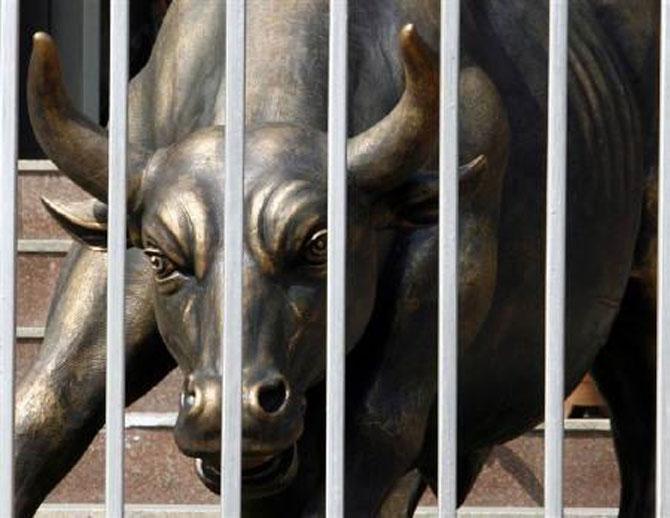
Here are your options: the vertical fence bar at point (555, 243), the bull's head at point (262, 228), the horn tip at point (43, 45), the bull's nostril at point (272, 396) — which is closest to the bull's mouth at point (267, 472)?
the bull's head at point (262, 228)

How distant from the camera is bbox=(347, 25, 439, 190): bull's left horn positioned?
16.4 feet

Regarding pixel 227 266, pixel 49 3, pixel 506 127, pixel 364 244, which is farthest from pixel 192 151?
pixel 49 3

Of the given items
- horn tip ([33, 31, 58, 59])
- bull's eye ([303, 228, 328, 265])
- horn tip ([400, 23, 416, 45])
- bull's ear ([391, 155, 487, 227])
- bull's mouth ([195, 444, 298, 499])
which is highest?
horn tip ([400, 23, 416, 45])

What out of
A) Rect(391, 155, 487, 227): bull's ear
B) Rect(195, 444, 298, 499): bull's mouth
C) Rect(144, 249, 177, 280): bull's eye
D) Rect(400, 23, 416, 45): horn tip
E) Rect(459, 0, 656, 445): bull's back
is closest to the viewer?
Rect(400, 23, 416, 45): horn tip

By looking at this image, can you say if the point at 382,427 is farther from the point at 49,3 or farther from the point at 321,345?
the point at 49,3

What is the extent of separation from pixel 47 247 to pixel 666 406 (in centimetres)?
442

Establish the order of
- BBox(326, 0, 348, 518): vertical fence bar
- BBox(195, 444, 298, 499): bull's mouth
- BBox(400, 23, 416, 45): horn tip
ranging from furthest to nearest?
BBox(195, 444, 298, 499): bull's mouth < BBox(400, 23, 416, 45): horn tip < BBox(326, 0, 348, 518): vertical fence bar

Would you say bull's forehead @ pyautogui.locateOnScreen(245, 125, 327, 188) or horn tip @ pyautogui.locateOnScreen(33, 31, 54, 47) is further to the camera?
bull's forehead @ pyautogui.locateOnScreen(245, 125, 327, 188)

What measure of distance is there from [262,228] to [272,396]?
0.35 m

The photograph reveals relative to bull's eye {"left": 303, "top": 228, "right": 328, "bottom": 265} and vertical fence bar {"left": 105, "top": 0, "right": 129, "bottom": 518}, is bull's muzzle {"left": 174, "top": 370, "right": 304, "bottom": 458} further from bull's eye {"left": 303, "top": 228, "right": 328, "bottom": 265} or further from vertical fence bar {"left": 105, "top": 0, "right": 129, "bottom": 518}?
vertical fence bar {"left": 105, "top": 0, "right": 129, "bottom": 518}

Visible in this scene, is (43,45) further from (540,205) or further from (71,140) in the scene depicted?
(540,205)

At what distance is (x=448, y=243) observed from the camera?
3.84m

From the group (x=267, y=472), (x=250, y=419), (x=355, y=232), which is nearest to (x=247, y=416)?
(x=250, y=419)

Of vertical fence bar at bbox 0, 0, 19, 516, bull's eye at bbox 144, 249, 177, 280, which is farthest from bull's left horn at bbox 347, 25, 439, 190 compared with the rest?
vertical fence bar at bbox 0, 0, 19, 516
